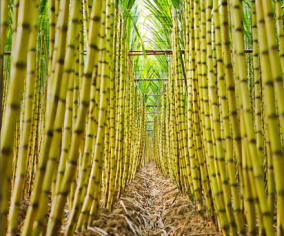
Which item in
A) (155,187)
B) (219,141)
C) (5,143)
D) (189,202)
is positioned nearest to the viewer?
(5,143)

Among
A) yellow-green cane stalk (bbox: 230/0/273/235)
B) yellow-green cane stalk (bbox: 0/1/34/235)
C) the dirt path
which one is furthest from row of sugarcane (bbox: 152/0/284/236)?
yellow-green cane stalk (bbox: 0/1/34/235)

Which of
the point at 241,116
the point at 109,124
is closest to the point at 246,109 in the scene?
the point at 241,116

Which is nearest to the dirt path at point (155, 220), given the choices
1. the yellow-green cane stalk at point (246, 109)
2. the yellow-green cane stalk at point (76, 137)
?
the yellow-green cane stalk at point (76, 137)

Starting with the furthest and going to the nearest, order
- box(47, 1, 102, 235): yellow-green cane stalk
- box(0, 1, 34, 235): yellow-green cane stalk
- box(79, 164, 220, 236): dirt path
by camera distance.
Answer: 1. box(79, 164, 220, 236): dirt path
2. box(47, 1, 102, 235): yellow-green cane stalk
3. box(0, 1, 34, 235): yellow-green cane stalk

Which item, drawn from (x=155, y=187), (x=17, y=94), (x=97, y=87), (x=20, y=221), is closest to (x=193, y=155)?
(x=97, y=87)

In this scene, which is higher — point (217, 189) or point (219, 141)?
point (219, 141)

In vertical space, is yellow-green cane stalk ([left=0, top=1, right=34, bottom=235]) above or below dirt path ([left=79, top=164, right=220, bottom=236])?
above

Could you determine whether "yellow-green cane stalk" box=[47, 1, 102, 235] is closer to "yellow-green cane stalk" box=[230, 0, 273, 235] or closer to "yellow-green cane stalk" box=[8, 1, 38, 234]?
"yellow-green cane stalk" box=[8, 1, 38, 234]

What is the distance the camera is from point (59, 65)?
2.32 ft

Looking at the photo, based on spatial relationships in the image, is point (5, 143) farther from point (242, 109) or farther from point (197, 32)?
point (197, 32)

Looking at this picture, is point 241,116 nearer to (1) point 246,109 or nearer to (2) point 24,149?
(1) point 246,109

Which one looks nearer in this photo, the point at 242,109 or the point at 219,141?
the point at 242,109

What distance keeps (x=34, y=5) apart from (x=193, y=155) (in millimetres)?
1092

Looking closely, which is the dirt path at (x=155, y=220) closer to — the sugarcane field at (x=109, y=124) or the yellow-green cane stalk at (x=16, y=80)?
the sugarcane field at (x=109, y=124)
